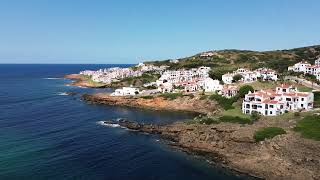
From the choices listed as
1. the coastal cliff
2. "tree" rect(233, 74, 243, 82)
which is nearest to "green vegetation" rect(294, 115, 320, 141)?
the coastal cliff

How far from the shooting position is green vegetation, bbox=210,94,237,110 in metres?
106

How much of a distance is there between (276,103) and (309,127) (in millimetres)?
17836

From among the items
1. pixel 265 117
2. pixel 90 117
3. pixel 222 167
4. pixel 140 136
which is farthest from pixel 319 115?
pixel 90 117

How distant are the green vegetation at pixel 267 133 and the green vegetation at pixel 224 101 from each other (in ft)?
101

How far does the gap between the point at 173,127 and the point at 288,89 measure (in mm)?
38330

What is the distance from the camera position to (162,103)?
128 m

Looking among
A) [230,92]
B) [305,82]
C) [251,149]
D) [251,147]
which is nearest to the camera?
[251,149]

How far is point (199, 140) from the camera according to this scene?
250 feet

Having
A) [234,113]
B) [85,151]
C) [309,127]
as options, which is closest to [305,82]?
[234,113]

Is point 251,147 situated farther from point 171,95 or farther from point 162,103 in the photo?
point 171,95

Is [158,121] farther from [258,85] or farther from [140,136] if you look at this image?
[258,85]

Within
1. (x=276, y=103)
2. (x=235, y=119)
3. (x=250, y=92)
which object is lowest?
(x=235, y=119)

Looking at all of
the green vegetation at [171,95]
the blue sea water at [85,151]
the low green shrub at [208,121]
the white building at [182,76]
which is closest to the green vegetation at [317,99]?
the low green shrub at [208,121]

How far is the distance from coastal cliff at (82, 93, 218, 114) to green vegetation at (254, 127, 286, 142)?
124 ft
